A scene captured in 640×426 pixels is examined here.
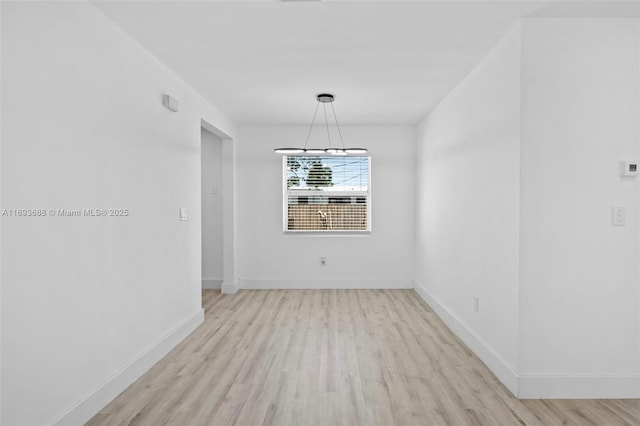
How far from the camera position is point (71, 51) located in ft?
7.98

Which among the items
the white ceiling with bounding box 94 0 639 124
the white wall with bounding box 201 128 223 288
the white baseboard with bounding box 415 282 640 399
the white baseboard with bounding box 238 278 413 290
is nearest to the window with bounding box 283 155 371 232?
the white baseboard with bounding box 238 278 413 290

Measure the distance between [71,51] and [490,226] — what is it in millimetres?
3147

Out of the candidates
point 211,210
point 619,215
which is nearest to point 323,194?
point 211,210

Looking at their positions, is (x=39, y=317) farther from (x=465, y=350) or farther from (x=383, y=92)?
(x=383, y=92)

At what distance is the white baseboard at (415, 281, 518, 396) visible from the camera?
296 cm

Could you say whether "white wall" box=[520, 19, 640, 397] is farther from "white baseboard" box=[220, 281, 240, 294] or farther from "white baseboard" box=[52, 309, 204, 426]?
"white baseboard" box=[220, 281, 240, 294]

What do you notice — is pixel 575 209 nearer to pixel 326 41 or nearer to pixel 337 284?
pixel 326 41

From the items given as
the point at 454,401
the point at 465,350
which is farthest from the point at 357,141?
the point at 454,401

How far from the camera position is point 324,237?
6688 mm

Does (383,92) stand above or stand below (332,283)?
above

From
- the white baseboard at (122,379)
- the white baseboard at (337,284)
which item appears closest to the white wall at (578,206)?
the white baseboard at (122,379)

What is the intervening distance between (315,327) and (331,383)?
1.46m

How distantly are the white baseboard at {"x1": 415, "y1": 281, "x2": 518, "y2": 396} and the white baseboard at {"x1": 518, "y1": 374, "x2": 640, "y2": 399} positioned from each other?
9 centimetres

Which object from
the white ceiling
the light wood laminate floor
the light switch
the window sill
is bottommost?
the light wood laminate floor
